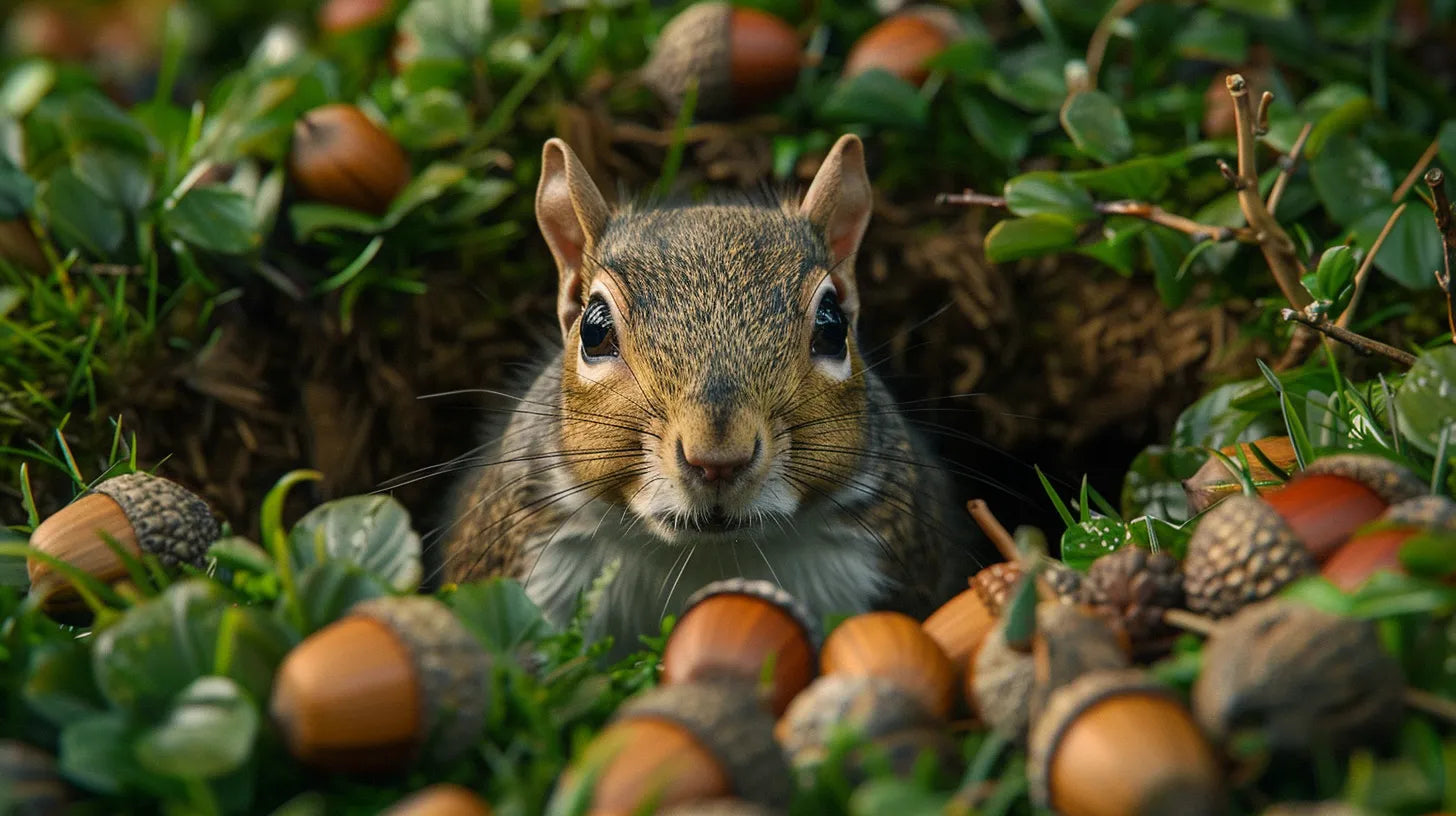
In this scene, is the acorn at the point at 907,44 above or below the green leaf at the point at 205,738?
above

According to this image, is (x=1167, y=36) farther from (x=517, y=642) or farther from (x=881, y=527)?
(x=517, y=642)

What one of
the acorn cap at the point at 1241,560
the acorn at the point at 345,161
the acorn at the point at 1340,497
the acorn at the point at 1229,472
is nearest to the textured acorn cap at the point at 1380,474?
the acorn at the point at 1340,497

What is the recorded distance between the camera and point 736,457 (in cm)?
157

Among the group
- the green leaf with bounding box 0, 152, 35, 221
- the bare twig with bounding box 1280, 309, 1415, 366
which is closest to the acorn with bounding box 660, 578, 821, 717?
the bare twig with bounding box 1280, 309, 1415, 366

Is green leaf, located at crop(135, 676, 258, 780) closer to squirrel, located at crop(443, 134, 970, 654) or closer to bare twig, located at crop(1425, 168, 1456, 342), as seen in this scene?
squirrel, located at crop(443, 134, 970, 654)

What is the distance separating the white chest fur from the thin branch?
72 cm

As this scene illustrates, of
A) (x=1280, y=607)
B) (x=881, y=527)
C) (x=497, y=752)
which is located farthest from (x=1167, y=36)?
(x=497, y=752)

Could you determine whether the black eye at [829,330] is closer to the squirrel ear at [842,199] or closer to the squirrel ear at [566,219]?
the squirrel ear at [842,199]

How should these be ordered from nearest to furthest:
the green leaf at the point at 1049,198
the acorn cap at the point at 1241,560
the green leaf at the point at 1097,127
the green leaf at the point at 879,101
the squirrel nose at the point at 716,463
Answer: the acorn cap at the point at 1241,560 → the squirrel nose at the point at 716,463 → the green leaf at the point at 1049,198 → the green leaf at the point at 1097,127 → the green leaf at the point at 879,101

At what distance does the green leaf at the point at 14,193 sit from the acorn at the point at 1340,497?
195cm

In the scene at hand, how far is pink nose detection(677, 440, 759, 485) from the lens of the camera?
5.11 feet

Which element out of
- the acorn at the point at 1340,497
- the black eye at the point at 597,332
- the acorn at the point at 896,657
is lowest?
the acorn at the point at 896,657

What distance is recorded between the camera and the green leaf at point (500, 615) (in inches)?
52.9

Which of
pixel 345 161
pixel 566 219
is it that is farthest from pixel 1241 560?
pixel 345 161
